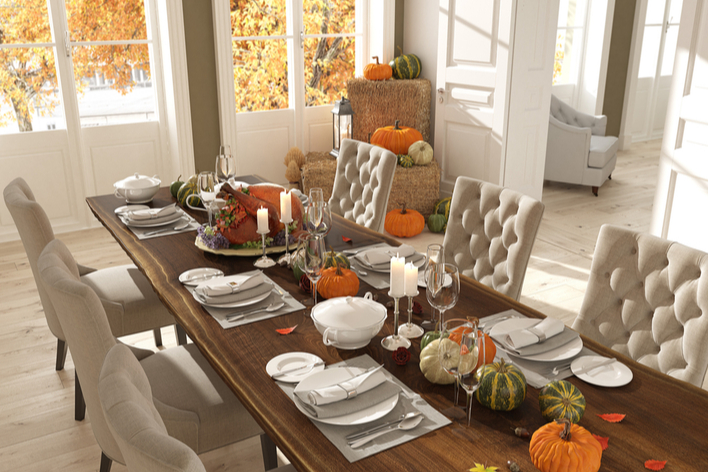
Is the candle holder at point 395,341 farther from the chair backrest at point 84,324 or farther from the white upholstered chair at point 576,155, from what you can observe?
the white upholstered chair at point 576,155

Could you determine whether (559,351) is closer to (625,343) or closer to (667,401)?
(667,401)

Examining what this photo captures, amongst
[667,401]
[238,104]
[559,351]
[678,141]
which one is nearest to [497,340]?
[559,351]

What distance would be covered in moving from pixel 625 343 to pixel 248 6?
4.10 metres

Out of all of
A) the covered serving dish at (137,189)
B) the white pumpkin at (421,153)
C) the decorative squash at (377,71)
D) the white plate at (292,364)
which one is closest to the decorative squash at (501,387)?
the white plate at (292,364)

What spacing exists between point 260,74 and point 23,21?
175 cm

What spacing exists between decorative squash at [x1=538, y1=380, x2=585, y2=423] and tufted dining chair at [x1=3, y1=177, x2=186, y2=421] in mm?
1698

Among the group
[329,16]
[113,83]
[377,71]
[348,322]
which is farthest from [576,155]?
[348,322]

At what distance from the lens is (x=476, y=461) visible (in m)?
1.19

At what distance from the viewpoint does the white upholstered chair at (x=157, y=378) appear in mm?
1475

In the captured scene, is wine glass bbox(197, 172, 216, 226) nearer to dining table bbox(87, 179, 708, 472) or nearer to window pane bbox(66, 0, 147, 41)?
dining table bbox(87, 179, 708, 472)

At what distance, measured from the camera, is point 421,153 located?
4.76 m

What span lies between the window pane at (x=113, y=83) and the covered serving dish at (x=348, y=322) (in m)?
3.66

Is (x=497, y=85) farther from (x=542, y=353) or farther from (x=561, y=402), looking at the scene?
(x=561, y=402)

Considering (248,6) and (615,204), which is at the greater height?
(248,6)
